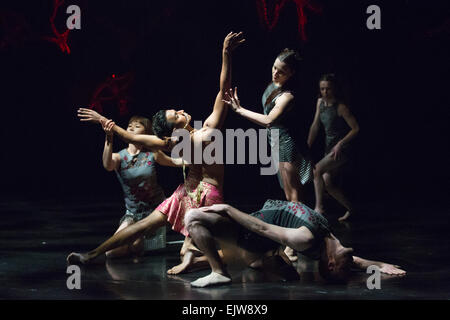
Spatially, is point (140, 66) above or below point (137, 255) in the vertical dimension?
above

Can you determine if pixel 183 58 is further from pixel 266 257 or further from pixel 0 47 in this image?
pixel 266 257

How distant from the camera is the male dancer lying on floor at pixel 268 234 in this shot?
5383mm

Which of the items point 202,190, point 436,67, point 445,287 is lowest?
point 445,287

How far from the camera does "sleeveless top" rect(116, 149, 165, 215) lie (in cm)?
673

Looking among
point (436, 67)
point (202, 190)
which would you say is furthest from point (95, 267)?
point (436, 67)

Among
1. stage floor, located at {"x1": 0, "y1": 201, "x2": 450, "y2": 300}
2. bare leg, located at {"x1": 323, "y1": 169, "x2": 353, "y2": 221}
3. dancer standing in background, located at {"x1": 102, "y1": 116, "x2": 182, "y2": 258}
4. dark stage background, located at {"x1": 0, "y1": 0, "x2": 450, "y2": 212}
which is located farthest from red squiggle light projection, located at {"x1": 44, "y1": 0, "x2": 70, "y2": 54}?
bare leg, located at {"x1": 323, "y1": 169, "x2": 353, "y2": 221}

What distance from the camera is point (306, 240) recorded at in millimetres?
5375

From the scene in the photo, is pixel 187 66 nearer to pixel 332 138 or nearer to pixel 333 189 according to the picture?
pixel 332 138

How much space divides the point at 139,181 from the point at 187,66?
390 cm

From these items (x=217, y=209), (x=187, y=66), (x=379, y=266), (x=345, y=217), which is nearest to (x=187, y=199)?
(x=217, y=209)

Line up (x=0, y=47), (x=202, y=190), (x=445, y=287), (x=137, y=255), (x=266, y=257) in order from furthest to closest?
(x=0, y=47) < (x=137, y=255) < (x=202, y=190) < (x=266, y=257) < (x=445, y=287)

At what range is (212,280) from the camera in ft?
17.6

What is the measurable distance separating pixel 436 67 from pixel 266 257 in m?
5.78

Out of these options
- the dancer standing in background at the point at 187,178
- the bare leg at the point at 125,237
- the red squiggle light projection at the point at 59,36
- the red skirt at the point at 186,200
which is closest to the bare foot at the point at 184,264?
the dancer standing in background at the point at 187,178
